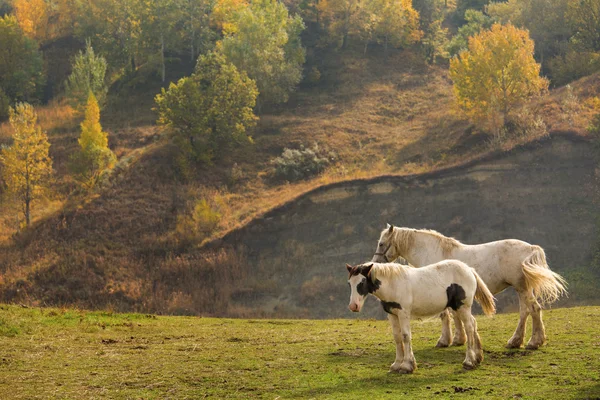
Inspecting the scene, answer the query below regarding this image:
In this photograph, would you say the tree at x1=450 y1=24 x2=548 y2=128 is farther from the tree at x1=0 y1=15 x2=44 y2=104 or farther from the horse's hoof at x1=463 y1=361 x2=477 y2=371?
the tree at x1=0 y1=15 x2=44 y2=104

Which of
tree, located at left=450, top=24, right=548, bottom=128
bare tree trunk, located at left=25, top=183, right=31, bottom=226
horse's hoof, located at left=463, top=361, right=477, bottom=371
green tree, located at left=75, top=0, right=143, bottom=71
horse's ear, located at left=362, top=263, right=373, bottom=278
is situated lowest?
bare tree trunk, located at left=25, top=183, right=31, bottom=226

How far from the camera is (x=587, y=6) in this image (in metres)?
81.1

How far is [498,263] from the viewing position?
63.0ft

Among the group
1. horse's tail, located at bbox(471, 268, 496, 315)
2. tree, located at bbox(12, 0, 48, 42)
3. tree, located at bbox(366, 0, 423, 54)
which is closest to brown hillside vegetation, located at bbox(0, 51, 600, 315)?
tree, located at bbox(366, 0, 423, 54)

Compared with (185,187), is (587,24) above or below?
above

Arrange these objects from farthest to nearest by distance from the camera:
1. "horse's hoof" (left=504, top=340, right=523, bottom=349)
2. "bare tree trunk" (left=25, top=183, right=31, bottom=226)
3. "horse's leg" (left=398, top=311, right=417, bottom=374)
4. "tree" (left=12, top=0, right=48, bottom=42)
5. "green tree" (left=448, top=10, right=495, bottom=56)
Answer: "tree" (left=12, top=0, right=48, bottom=42)
"green tree" (left=448, top=10, right=495, bottom=56)
"bare tree trunk" (left=25, top=183, right=31, bottom=226)
"horse's hoof" (left=504, top=340, right=523, bottom=349)
"horse's leg" (left=398, top=311, right=417, bottom=374)

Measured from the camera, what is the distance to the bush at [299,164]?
68625 millimetres

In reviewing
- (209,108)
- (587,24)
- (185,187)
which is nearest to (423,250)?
(185,187)

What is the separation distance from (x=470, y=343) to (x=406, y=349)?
1508mm

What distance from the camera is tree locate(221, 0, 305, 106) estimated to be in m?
80.9

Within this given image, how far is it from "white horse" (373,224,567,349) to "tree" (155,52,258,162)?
51.0 m

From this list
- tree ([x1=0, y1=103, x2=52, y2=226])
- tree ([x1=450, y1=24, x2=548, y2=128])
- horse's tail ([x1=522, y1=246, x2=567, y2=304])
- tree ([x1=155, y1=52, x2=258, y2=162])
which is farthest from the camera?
tree ([x1=155, y1=52, x2=258, y2=162])

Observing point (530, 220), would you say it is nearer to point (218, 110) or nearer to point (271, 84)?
point (218, 110)

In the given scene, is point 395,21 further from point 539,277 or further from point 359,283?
point 359,283
